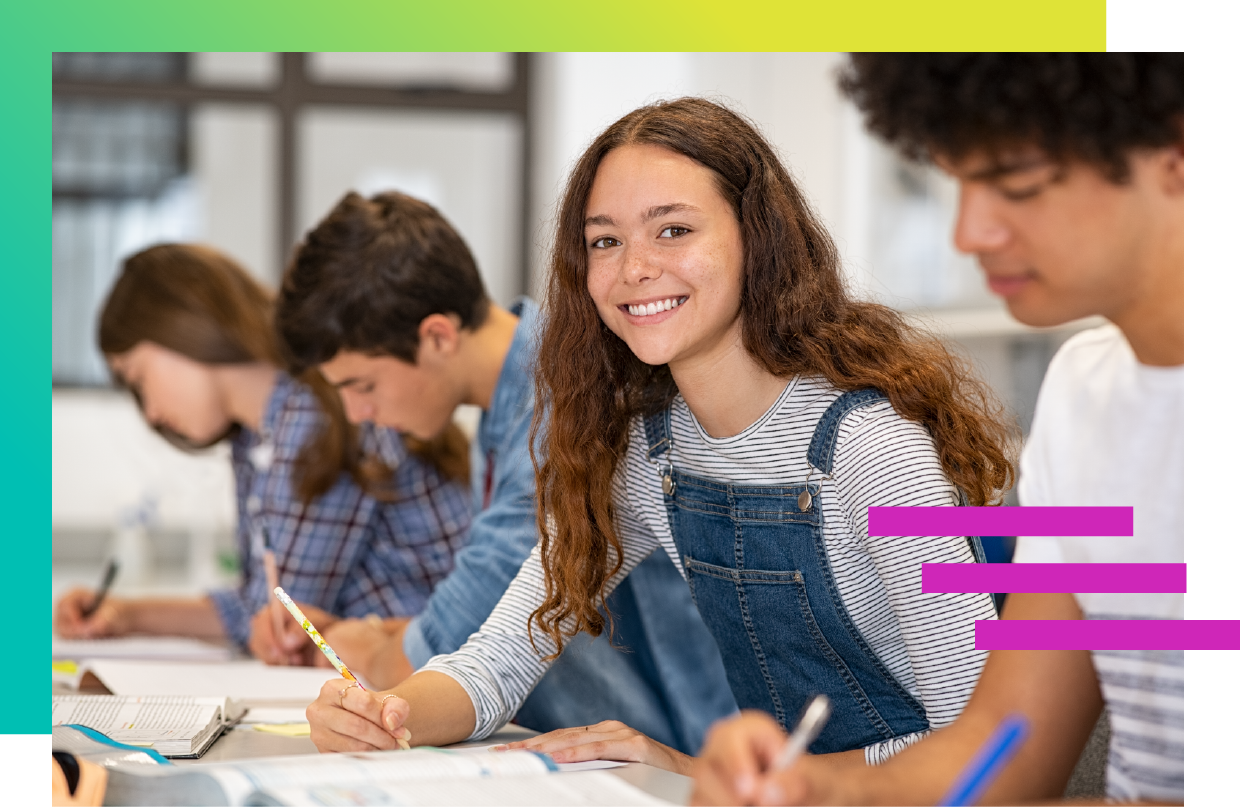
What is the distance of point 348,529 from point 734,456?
85 cm

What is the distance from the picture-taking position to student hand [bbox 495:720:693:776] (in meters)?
0.98

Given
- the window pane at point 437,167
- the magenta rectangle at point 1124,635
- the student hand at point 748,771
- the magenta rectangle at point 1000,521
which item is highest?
the window pane at point 437,167

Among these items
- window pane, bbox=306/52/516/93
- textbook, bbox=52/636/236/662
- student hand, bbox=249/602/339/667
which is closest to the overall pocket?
student hand, bbox=249/602/339/667

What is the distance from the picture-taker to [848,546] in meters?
1.05

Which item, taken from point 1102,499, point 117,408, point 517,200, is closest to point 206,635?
point 1102,499

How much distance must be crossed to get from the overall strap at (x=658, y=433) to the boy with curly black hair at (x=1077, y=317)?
1.41 feet

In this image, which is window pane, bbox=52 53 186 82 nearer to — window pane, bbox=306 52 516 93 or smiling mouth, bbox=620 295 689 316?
window pane, bbox=306 52 516 93

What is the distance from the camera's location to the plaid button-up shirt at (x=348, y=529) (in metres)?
1.76

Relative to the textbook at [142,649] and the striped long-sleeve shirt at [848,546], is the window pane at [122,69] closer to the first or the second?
the textbook at [142,649]

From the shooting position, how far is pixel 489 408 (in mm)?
1544

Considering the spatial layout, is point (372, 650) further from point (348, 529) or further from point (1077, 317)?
point (1077, 317)

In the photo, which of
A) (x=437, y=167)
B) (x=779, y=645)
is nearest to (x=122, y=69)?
(x=437, y=167)

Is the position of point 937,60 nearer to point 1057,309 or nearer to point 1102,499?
point 1057,309
